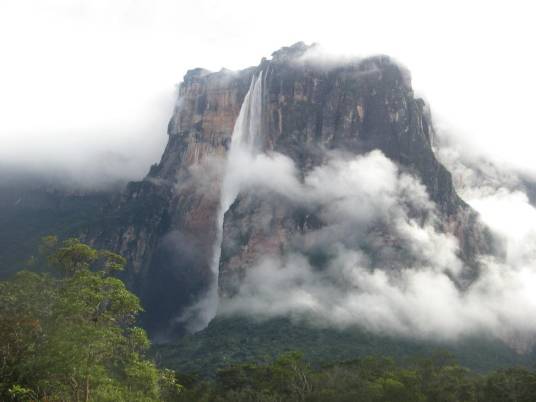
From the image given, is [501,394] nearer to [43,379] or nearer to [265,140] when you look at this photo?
[43,379]

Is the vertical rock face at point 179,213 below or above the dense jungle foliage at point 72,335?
above

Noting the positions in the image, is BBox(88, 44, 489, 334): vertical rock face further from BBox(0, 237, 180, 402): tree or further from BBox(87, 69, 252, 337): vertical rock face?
BBox(0, 237, 180, 402): tree

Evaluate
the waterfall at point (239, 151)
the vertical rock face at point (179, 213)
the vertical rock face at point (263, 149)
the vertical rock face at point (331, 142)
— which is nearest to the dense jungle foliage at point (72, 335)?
the vertical rock face at point (331, 142)

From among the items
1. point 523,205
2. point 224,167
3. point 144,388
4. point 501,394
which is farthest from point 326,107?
point 144,388

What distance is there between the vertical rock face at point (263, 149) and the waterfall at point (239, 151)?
5.92 ft

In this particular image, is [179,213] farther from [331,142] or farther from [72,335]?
[72,335]

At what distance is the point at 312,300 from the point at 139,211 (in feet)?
223

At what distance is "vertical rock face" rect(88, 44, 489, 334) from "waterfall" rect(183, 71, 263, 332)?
71.0 inches

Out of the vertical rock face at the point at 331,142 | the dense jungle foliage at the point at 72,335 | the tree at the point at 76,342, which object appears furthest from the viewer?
the vertical rock face at the point at 331,142

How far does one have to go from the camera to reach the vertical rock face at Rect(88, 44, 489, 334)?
12406cm

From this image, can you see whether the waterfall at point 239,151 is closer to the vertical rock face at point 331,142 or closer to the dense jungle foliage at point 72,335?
the vertical rock face at point 331,142

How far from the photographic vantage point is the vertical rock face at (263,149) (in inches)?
4884

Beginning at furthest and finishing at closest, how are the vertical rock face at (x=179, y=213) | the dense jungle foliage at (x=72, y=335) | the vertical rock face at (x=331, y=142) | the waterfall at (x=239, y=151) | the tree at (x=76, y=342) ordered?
the vertical rock face at (x=179, y=213)
the waterfall at (x=239, y=151)
the vertical rock face at (x=331, y=142)
the dense jungle foliage at (x=72, y=335)
the tree at (x=76, y=342)

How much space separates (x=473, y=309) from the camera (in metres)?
113
